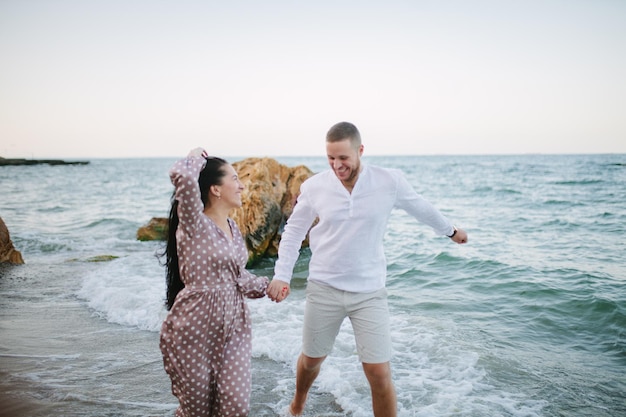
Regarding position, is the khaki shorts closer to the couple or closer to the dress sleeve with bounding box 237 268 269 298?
the couple

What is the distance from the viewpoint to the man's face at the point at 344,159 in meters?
3.47

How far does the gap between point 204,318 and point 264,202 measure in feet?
25.4

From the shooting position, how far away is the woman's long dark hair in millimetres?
3129

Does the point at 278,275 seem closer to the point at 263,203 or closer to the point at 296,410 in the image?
the point at 296,410

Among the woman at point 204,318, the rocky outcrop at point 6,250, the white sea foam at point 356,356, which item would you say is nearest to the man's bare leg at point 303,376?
the white sea foam at point 356,356

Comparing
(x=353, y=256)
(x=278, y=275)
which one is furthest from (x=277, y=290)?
(x=353, y=256)

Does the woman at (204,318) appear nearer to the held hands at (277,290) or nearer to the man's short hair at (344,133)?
the held hands at (277,290)

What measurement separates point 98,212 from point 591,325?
21.1 meters

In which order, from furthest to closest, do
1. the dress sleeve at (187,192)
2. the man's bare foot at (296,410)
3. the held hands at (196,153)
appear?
the man's bare foot at (296,410)
the held hands at (196,153)
the dress sleeve at (187,192)

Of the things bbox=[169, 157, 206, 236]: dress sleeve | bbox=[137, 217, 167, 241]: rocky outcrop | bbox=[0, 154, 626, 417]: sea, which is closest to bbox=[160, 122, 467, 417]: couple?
bbox=[169, 157, 206, 236]: dress sleeve

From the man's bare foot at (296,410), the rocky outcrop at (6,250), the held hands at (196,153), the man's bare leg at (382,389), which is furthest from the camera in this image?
the rocky outcrop at (6,250)

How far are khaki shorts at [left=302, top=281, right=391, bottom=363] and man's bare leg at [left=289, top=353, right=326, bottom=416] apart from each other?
0.08 metres

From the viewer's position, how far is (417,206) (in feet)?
12.3

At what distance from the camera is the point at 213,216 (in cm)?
316
